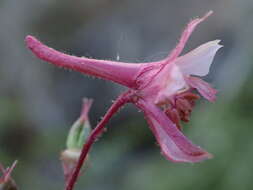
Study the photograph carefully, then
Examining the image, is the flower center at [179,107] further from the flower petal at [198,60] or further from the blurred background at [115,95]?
the blurred background at [115,95]

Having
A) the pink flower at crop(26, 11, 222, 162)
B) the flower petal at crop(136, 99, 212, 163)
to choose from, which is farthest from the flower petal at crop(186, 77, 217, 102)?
the flower petal at crop(136, 99, 212, 163)

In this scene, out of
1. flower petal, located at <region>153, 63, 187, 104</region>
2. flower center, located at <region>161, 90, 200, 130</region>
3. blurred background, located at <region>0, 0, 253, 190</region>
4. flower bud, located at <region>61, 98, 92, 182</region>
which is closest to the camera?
flower petal, located at <region>153, 63, 187, 104</region>

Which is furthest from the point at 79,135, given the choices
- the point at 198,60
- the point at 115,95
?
the point at 115,95

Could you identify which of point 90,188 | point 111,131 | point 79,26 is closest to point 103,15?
point 79,26

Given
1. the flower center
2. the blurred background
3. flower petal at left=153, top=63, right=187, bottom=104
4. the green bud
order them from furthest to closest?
1. the blurred background
2. the green bud
3. the flower center
4. flower petal at left=153, top=63, right=187, bottom=104

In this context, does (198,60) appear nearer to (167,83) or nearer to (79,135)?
(167,83)

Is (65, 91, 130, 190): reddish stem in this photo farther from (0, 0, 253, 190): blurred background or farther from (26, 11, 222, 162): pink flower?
(0, 0, 253, 190): blurred background
